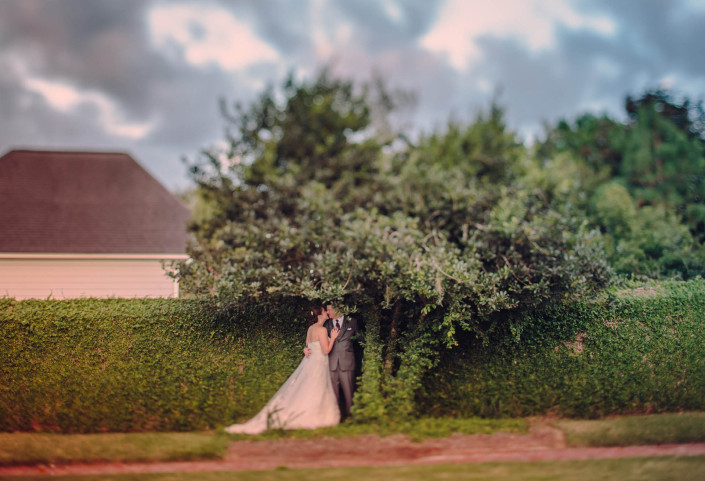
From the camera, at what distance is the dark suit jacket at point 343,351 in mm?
9906

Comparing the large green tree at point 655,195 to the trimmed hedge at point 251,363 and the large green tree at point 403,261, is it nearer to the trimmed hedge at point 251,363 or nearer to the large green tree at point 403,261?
the large green tree at point 403,261

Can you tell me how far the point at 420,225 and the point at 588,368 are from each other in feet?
19.3

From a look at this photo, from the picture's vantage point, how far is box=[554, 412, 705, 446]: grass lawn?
27.7 ft

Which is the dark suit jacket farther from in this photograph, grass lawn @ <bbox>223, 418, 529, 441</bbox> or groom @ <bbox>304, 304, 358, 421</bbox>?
grass lawn @ <bbox>223, 418, 529, 441</bbox>

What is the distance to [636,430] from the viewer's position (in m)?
8.75

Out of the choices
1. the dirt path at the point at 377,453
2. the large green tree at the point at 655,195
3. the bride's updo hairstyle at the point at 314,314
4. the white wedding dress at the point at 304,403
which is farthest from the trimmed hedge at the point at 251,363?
the large green tree at the point at 655,195

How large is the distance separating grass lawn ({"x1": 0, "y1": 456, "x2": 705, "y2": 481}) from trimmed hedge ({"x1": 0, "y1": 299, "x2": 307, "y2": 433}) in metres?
2.49

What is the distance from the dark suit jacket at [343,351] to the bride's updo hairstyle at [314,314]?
2.08ft

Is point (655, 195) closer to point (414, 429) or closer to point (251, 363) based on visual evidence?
point (414, 429)

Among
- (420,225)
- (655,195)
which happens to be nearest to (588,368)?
(420,225)

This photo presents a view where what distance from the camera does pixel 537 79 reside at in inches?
1218

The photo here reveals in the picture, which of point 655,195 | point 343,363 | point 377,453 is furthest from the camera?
point 655,195

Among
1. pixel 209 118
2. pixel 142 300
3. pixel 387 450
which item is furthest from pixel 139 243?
pixel 387 450

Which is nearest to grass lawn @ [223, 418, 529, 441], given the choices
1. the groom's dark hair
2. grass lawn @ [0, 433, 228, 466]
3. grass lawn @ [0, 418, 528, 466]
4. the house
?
grass lawn @ [0, 418, 528, 466]
